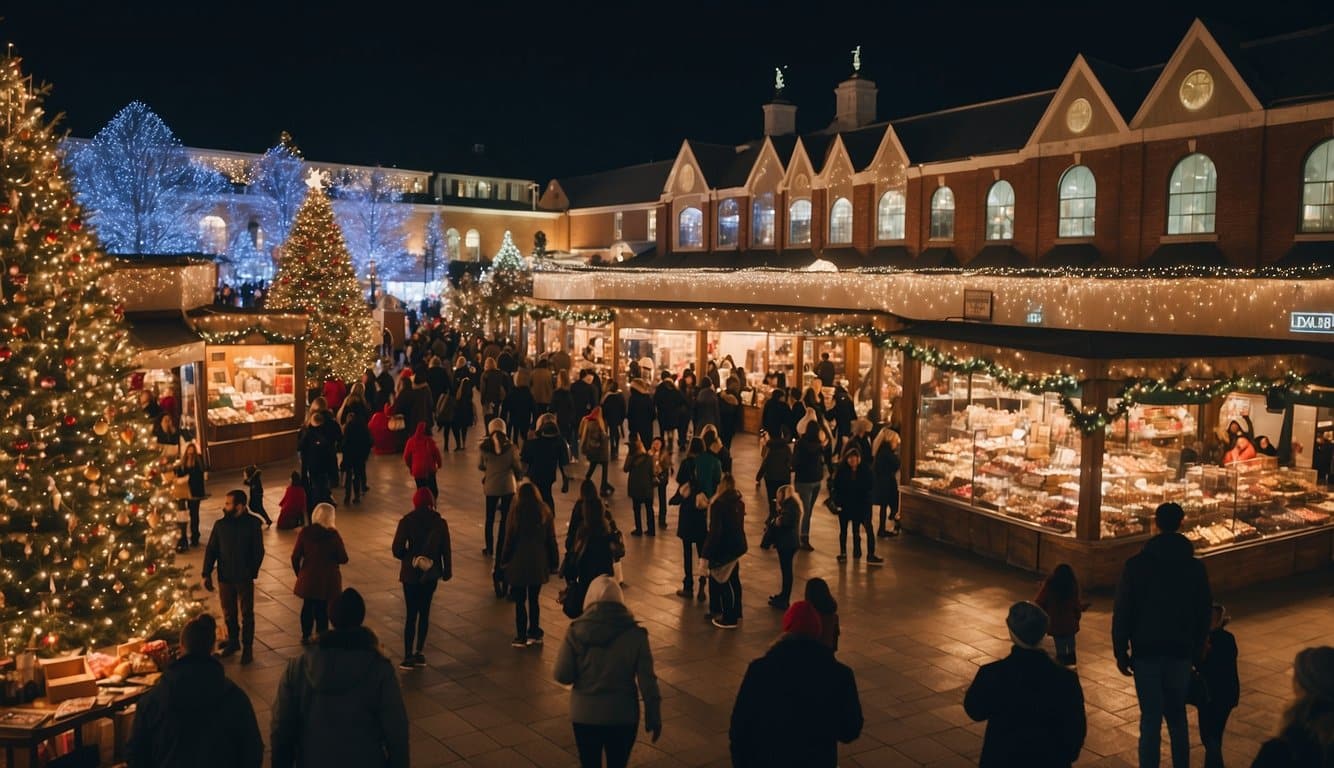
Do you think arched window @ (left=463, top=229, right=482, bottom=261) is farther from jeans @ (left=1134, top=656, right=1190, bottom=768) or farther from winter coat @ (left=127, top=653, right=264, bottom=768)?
winter coat @ (left=127, top=653, right=264, bottom=768)

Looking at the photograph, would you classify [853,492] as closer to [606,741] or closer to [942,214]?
[606,741]

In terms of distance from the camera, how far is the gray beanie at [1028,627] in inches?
203

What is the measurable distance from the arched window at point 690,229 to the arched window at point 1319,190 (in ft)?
69.8

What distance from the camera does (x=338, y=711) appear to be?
498cm

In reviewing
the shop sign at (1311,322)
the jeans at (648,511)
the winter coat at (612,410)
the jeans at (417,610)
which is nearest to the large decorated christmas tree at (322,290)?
the winter coat at (612,410)

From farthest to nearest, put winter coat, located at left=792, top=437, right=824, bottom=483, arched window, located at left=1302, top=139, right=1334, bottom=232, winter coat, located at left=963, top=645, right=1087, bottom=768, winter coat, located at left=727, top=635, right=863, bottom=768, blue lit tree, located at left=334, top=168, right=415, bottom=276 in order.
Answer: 1. blue lit tree, located at left=334, top=168, right=415, bottom=276
2. arched window, located at left=1302, top=139, right=1334, bottom=232
3. winter coat, located at left=792, top=437, right=824, bottom=483
4. winter coat, located at left=963, top=645, right=1087, bottom=768
5. winter coat, located at left=727, top=635, right=863, bottom=768

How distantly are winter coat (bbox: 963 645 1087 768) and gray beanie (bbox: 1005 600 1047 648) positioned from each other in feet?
0.39

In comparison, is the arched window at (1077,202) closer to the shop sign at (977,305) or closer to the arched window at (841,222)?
the shop sign at (977,305)

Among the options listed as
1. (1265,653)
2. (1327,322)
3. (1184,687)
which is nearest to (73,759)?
(1184,687)

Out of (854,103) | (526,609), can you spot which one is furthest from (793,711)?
(854,103)

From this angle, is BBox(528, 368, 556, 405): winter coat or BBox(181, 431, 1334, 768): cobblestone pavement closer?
BBox(181, 431, 1334, 768): cobblestone pavement

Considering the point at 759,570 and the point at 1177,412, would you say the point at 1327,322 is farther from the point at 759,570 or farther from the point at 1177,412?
the point at 759,570

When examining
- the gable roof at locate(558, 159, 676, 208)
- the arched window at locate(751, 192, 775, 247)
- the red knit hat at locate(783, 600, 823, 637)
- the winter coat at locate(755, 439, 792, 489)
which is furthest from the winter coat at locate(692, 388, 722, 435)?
the gable roof at locate(558, 159, 676, 208)

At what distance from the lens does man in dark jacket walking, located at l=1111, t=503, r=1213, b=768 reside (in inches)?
274
